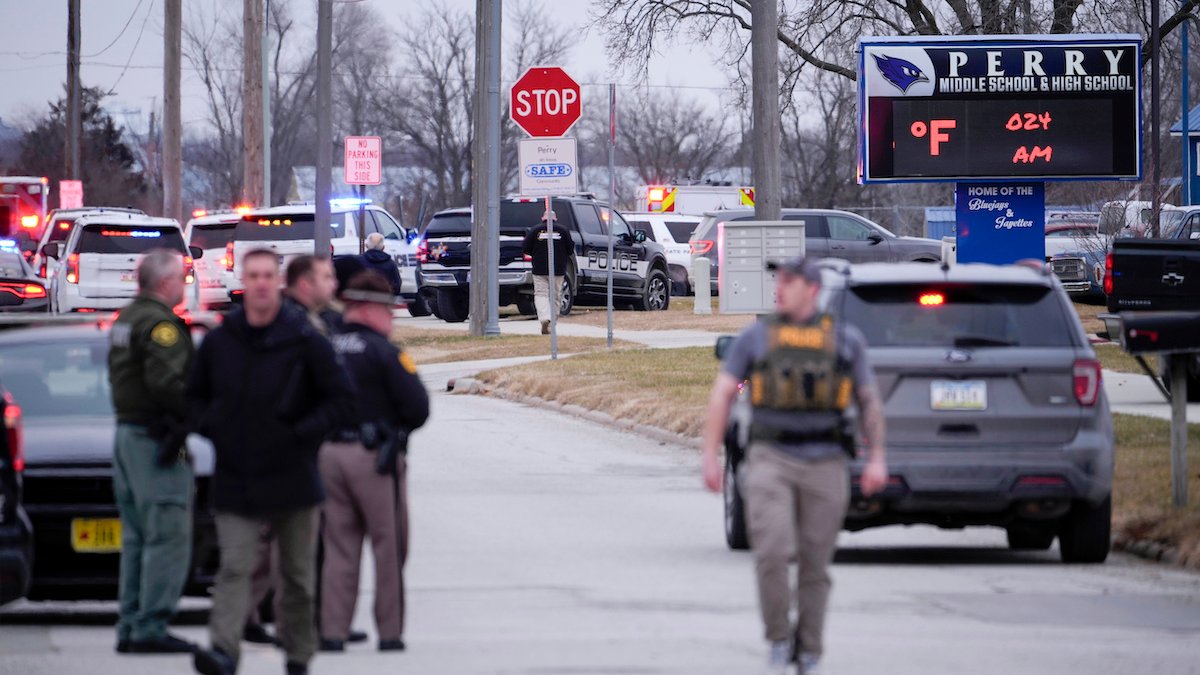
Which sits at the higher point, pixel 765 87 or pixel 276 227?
pixel 765 87

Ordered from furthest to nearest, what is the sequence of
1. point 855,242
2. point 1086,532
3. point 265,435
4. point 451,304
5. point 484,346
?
point 855,242
point 451,304
point 484,346
point 1086,532
point 265,435

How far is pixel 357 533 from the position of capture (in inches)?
348

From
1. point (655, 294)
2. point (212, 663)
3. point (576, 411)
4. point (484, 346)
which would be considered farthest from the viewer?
point (655, 294)

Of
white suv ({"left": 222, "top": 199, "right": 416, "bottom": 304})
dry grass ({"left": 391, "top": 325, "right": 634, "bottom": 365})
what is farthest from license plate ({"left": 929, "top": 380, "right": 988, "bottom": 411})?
Result: white suv ({"left": 222, "top": 199, "right": 416, "bottom": 304})

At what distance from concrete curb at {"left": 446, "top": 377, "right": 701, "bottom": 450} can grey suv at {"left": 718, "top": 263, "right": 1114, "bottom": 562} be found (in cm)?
694

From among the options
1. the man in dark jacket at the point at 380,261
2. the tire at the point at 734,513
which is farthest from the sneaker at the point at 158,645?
the man in dark jacket at the point at 380,261

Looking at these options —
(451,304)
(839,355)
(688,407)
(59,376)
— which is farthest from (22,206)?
(839,355)

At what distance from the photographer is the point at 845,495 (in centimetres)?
838

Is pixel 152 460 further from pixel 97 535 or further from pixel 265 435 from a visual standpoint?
pixel 97 535

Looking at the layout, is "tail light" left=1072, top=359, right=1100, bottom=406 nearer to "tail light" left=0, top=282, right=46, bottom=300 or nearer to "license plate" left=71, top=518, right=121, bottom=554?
"license plate" left=71, top=518, right=121, bottom=554

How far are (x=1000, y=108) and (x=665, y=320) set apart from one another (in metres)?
10.7

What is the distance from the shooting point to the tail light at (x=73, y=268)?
33.4 meters

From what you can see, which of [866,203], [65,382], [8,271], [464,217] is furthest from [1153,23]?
[866,203]

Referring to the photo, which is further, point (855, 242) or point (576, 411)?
point (855, 242)
